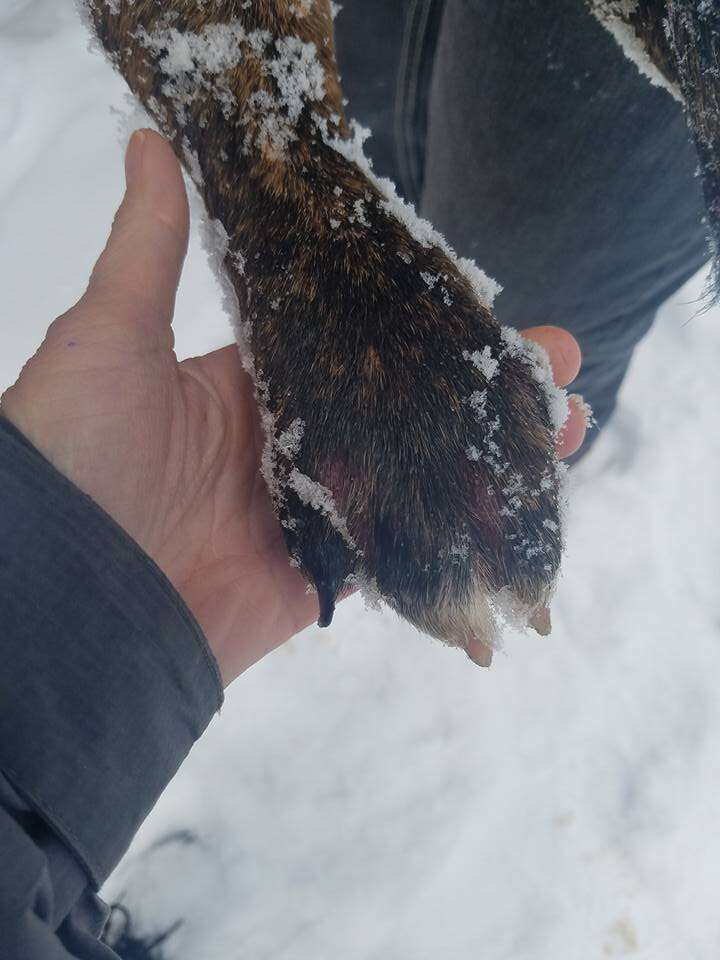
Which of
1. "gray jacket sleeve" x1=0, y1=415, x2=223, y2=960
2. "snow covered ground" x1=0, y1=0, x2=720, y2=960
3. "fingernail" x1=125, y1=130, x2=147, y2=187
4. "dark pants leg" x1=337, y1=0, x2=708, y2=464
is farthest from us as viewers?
"snow covered ground" x1=0, y1=0, x2=720, y2=960

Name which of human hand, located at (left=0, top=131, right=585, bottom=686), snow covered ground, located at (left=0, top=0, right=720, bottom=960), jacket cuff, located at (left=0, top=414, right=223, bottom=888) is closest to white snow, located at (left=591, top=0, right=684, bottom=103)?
human hand, located at (left=0, top=131, right=585, bottom=686)

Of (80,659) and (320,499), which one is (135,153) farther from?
(80,659)

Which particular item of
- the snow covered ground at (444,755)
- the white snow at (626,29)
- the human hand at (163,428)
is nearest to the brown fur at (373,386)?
the human hand at (163,428)

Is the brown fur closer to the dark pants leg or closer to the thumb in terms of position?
the thumb

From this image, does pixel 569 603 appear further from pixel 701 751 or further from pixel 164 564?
pixel 164 564

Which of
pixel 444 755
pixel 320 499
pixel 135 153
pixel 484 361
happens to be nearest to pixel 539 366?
pixel 484 361
